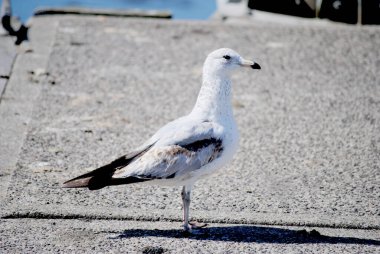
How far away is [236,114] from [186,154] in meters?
2.28

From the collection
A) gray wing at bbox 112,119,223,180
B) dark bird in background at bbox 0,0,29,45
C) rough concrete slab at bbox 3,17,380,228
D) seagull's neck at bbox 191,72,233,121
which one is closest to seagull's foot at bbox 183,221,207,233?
rough concrete slab at bbox 3,17,380,228

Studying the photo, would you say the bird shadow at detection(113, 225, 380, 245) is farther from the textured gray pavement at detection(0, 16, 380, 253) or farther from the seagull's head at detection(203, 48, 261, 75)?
the seagull's head at detection(203, 48, 261, 75)

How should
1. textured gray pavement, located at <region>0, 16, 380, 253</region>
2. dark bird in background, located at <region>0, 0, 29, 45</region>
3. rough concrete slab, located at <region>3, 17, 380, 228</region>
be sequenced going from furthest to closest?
dark bird in background, located at <region>0, 0, 29, 45</region>, rough concrete slab, located at <region>3, 17, 380, 228</region>, textured gray pavement, located at <region>0, 16, 380, 253</region>

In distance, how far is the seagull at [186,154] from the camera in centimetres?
424

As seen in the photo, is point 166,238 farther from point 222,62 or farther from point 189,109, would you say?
point 189,109

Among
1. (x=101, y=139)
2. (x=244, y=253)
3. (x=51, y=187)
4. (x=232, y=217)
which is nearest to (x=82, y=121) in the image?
(x=101, y=139)

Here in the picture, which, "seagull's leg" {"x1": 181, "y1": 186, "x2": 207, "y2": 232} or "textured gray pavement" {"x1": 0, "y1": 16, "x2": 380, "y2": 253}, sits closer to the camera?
"seagull's leg" {"x1": 181, "y1": 186, "x2": 207, "y2": 232}

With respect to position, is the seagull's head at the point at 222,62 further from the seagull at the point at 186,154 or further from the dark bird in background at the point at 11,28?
the dark bird in background at the point at 11,28

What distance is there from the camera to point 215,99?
450 centimetres

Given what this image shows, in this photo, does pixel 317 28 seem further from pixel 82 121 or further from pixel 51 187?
pixel 51 187

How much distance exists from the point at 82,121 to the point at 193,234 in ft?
7.24

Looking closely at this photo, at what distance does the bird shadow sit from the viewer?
430 cm

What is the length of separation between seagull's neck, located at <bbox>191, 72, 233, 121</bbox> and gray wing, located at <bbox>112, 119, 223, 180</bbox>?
0.09 meters

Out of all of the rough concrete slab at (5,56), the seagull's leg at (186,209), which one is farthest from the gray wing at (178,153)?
the rough concrete slab at (5,56)
